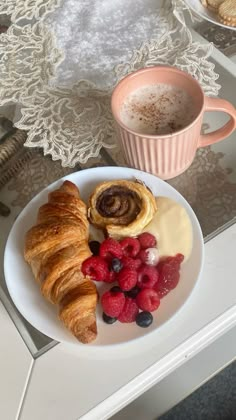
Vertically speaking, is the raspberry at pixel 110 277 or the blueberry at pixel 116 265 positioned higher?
the blueberry at pixel 116 265

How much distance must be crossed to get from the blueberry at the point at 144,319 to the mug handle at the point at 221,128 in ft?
0.84

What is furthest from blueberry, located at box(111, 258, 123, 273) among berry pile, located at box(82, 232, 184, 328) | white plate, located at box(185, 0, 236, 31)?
white plate, located at box(185, 0, 236, 31)

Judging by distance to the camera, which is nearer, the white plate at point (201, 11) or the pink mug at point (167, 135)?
the pink mug at point (167, 135)

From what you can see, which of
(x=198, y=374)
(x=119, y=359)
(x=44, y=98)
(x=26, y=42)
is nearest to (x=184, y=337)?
(x=119, y=359)

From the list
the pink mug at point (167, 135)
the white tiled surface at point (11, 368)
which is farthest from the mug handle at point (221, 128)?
the white tiled surface at point (11, 368)

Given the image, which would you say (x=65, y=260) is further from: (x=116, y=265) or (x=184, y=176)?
(x=184, y=176)

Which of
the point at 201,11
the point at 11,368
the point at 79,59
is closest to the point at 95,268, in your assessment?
the point at 11,368

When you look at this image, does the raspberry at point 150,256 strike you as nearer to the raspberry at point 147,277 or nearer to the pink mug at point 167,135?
the raspberry at point 147,277

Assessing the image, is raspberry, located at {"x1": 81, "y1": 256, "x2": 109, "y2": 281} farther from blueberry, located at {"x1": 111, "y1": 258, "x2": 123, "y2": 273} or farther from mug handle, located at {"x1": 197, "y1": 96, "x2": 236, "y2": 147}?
mug handle, located at {"x1": 197, "y1": 96, "x2": 236, "y2": 147}

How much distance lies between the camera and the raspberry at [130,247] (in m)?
0.64

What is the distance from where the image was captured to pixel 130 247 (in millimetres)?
640

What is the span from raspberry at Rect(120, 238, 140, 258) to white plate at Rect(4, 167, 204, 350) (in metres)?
0.06

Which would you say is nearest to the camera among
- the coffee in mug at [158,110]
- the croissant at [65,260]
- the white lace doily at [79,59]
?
the croissant at [65,260]

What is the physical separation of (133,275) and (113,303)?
0.04 meters
